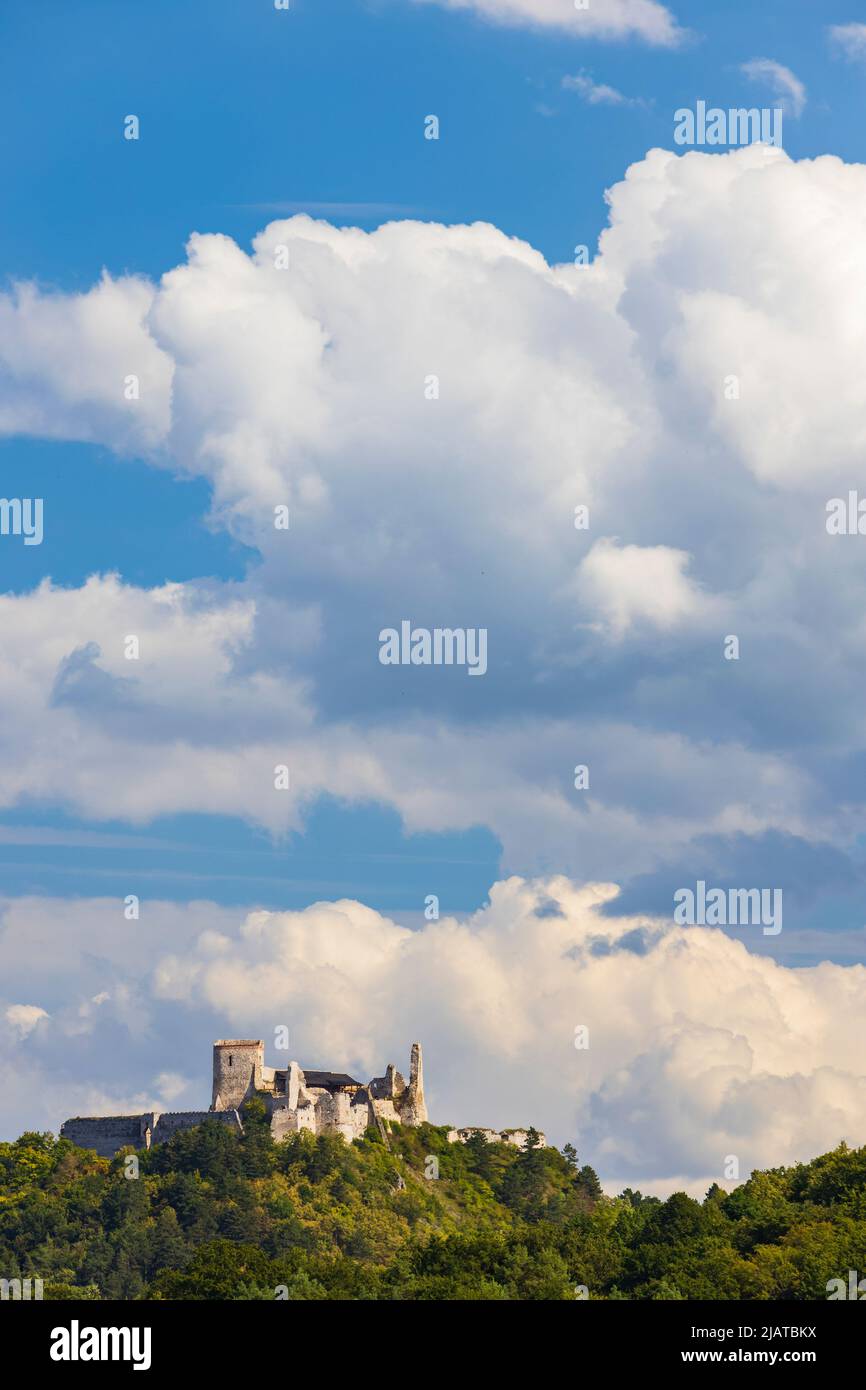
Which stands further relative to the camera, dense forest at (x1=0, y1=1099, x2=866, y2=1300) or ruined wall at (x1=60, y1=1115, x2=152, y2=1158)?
ruined wall at (x1=60, y1=1115, x2=152, y2=1158)

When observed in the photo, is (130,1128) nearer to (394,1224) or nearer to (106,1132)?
(106,1132)

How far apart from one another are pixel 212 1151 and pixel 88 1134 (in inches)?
469

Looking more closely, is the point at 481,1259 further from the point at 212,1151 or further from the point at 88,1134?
the point at 88,1134

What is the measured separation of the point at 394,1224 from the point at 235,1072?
43.4 feet

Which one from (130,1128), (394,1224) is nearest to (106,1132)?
(130,1128)

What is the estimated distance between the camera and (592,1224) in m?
100

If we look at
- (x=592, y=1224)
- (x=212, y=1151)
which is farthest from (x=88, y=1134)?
(x=592, y=1224)

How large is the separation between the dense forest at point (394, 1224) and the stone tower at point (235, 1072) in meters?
1.62

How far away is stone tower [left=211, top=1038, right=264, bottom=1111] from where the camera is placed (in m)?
119

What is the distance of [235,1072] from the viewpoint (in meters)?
119

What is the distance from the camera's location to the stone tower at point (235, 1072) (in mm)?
118938

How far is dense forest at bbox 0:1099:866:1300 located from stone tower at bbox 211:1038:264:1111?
1616 mm
